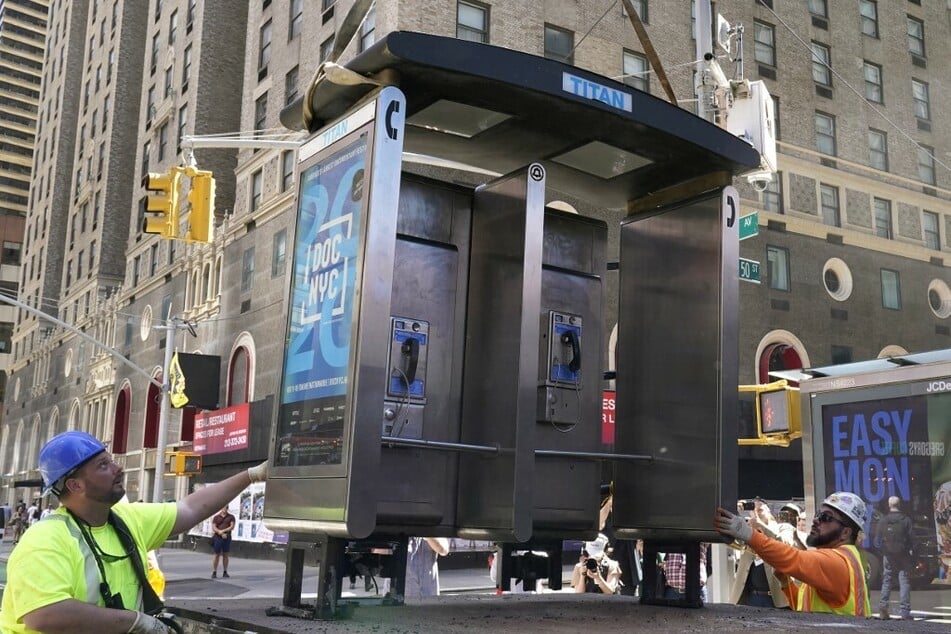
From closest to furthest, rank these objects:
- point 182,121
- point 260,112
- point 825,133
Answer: point 260,112 < point 825,133 < point 182,121

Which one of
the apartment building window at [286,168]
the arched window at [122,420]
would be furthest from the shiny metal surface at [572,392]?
the arched window at [122,420]

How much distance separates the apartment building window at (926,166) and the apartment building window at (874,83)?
2631mm

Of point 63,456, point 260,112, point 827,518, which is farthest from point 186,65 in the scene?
point 63,456

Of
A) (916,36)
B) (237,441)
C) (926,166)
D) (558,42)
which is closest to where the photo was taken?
(558,42)

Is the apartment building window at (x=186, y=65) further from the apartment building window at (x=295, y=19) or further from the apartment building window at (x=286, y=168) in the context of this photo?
the apartment building window at (x=286, y=168)

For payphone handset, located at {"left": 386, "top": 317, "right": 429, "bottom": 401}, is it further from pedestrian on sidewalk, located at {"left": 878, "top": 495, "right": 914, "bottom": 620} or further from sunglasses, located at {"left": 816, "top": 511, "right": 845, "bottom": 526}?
pedestrian on sidewalk, located at {"left": 878, "top": 495, "right": 914, "bottom": 620}

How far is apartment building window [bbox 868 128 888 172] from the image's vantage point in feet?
125

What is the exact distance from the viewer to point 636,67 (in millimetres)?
31594

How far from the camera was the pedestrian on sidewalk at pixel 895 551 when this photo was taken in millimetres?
10844

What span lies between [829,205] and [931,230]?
5616 mm

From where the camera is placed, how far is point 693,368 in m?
7.31

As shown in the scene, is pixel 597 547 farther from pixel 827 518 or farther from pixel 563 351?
pixel 827 518

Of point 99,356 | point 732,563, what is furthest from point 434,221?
point 99,356

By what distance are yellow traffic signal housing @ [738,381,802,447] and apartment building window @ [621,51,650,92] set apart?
68.5 ft
